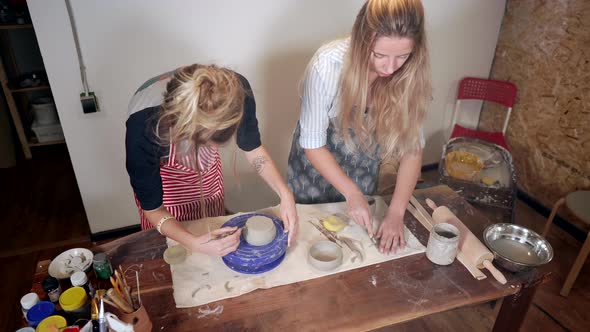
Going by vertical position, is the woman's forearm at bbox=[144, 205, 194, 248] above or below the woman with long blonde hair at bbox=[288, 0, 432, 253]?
below

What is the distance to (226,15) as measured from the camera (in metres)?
2.16

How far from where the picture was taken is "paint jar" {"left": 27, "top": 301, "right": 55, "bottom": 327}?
3.37 ft

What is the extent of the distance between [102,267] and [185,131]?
484 mm

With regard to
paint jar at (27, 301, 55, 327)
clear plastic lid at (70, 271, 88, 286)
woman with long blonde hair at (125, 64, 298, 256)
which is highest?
woman with long blonde hair at (125, 64, 298, 256)

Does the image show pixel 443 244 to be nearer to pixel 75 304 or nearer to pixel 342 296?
pixel 342 296

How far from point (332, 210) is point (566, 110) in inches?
78.4

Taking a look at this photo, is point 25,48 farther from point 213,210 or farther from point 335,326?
point 335,326

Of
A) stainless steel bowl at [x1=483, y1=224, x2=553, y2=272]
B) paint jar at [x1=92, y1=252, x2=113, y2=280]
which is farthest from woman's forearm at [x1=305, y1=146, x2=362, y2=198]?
paint jar at [x1=92, y1=252, x2=113, y2=280]

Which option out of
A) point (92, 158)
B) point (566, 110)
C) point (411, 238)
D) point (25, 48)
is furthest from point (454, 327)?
point (25, 48)

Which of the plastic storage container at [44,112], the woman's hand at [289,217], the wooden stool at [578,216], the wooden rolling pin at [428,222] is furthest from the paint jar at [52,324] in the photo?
the plastic storage container at [44,112]

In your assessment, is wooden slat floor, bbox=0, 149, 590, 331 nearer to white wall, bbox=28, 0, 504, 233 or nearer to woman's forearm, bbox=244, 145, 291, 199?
white wall, bbox=28, 0, 504, 233

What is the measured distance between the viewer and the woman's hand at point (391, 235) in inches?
52.1

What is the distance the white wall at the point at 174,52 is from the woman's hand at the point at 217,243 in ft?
4.28

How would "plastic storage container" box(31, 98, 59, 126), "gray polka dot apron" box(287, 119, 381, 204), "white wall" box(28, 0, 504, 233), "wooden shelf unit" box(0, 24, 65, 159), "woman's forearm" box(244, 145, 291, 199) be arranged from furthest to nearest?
1. "plastic storage container" box(31, 98, 59, 126)
2. "wooden shelf unit" box(0, 24, 65, 159)
3. "white wall" box(28, 0, 504, 233)
4. "gray polka dot apron" box(287, 119, 381, 204)
5. "woman's forearm" box(244, 145, 291, 199)
